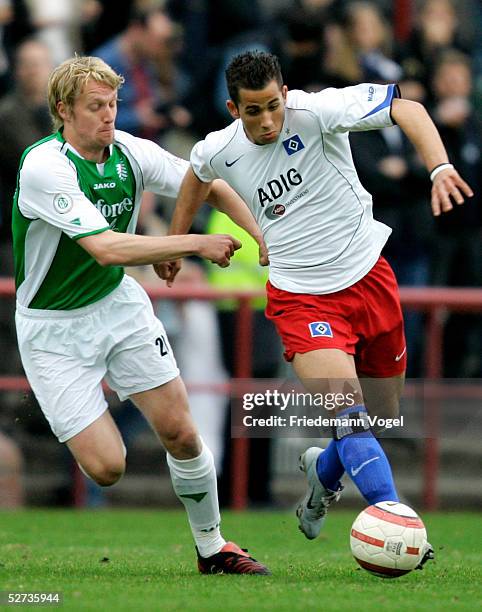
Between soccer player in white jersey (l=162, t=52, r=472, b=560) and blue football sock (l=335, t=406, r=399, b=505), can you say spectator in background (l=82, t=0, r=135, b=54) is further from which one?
blue football sock (l=335, t=406, r=399, b=505)

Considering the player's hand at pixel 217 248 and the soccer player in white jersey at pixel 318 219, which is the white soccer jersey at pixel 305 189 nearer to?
the soccer player in white jersey at pixel 318 219

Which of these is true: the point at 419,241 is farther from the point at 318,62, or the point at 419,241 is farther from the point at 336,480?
the point at 336,480

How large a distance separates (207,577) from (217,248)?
5.66ft

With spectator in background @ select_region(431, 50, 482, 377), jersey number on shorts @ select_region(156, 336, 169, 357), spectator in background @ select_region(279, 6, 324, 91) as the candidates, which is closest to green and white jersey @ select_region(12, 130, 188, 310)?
jersey number on shorts @ select_region(156, 336, 169, 357)

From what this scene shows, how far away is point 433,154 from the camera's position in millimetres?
6418

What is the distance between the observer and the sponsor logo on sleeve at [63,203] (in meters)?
6.67

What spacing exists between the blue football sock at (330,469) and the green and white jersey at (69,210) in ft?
4.87

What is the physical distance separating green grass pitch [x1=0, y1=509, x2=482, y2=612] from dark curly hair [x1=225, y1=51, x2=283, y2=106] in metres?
2.44

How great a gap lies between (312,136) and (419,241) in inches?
197

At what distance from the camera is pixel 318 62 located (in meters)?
12.0

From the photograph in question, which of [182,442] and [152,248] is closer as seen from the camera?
[152,248]

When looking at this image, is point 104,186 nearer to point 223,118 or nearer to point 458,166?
point 223,118

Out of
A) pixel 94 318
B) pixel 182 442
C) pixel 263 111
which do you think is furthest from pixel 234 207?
pixel 182 442

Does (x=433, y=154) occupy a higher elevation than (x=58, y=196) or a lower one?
higher
